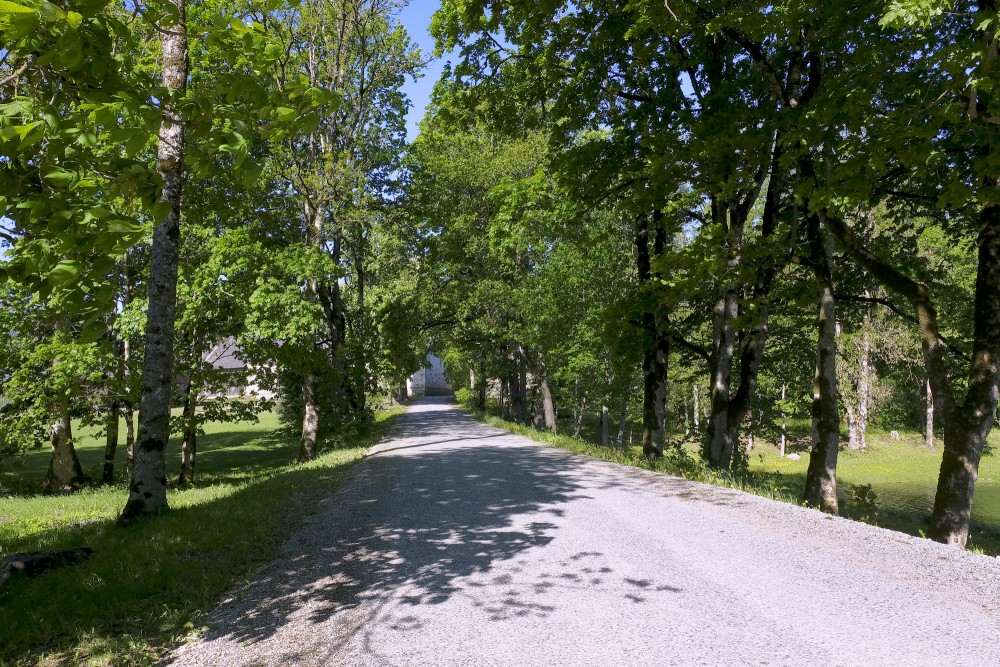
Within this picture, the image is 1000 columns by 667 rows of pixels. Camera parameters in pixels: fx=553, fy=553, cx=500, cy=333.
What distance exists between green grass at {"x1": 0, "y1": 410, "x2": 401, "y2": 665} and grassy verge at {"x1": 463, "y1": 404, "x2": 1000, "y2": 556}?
616cm

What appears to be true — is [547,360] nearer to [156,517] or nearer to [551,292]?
[551,292]

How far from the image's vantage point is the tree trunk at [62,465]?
1572 cm

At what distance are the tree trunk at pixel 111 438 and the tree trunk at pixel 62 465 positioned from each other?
0.78 metres

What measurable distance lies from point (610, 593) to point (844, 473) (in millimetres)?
27781

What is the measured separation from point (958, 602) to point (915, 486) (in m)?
24.4

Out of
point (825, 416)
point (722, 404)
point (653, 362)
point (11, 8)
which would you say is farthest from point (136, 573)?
point (653, 362)

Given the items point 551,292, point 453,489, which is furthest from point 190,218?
point 551,292

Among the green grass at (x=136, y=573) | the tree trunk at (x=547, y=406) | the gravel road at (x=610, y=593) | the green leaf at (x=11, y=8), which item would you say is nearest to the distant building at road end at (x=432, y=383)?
the tree trunk at (x=547, y=406)

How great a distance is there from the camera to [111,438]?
16.8 metres

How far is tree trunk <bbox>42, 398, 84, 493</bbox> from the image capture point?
1572cm

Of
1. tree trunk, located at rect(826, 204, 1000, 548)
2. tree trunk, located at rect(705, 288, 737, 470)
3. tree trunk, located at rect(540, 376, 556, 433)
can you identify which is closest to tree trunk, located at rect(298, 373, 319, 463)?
tree trunk, located at rect(540, 376, 556, 433)

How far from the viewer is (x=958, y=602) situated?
12.8 ft

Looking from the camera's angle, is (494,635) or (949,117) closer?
(494,635)

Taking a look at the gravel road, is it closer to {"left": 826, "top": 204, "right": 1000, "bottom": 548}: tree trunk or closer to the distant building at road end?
{"left": 826, "top": 204, "right": 1000, "bottom": 548}: tree trunk
